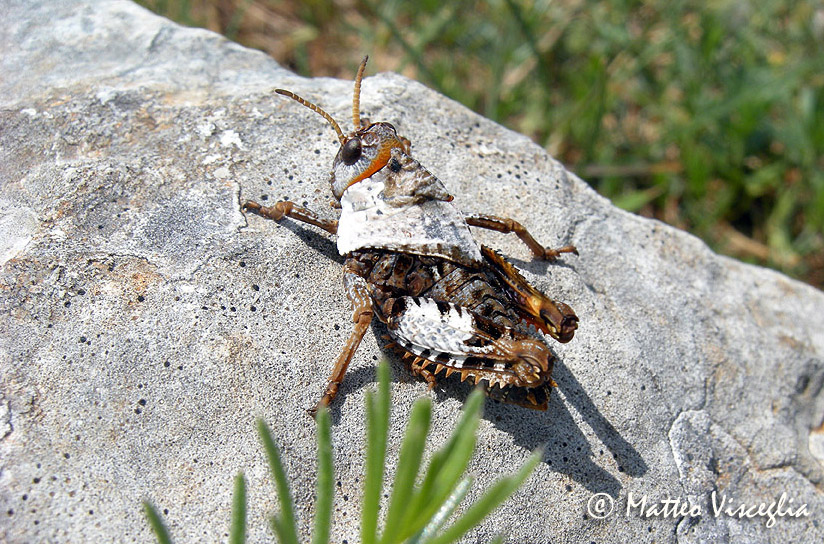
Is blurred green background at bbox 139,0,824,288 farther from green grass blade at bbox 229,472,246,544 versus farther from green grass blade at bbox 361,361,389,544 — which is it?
green grass blade at bbox 229,472,246,544

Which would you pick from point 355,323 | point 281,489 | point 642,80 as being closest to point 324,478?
point 281,489

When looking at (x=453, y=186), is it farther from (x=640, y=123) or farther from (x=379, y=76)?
(x=640, y=123)

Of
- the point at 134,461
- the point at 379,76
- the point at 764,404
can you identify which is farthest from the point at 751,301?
the point at 134,461

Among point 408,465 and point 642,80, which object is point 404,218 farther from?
point 642,80

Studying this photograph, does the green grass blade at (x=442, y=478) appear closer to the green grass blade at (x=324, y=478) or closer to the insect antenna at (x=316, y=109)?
the green grass blade at (x=324, y=478)

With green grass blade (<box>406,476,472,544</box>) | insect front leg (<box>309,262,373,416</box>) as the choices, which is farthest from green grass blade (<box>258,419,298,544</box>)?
insect front leg (<box>309,262,373,416</box>)
